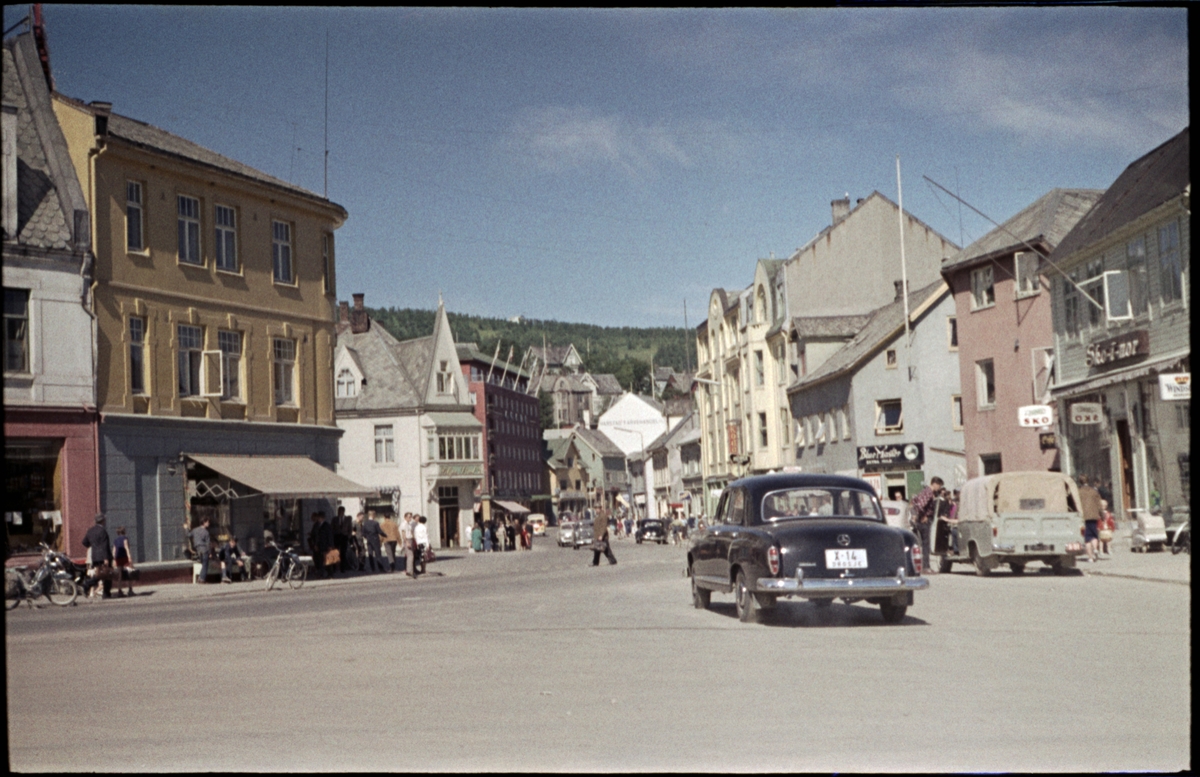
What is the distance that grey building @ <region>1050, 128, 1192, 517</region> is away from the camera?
3000 centimetres

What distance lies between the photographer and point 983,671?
11.2 m

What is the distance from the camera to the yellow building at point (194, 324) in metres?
34.8

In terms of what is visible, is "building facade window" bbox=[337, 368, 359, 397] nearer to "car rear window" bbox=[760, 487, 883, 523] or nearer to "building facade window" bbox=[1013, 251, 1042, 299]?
"building facade window" bbox=[1013, 251, 1042, 299]

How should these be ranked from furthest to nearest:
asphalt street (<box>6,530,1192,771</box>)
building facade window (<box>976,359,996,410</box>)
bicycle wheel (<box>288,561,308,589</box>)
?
building facade window (<box>976,359,996,410</box>), bicycle wheel (<box>288,561,308,589</box>), asphalt street (<box>6,530,1192,771</box>)

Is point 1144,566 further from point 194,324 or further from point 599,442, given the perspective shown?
point 599,442

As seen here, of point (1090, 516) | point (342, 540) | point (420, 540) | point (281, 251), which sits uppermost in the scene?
point (281, 251)

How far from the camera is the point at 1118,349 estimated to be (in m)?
33.4

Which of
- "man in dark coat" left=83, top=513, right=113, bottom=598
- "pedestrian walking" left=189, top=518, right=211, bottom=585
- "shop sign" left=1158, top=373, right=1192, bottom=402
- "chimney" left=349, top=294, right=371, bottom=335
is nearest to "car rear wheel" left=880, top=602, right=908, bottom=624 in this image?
"shop sign" left=1158, top=373, right=1192, bottom=402

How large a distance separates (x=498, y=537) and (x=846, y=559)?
200ft

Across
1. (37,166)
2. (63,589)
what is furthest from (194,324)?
(63,589)

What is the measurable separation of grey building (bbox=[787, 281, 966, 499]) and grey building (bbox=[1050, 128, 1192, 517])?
62.0 feet

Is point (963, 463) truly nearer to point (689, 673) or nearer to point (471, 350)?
point (689, 673)

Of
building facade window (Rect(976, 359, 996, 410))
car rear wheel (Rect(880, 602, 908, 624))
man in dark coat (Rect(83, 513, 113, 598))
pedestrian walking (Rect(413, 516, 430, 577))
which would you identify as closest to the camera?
car rear wheel (Rect(880, 602, 908, 624))

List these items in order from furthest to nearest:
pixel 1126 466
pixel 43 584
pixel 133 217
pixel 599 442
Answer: pixel 599 442 → pixel 133 217 → pixel 1126 466 → pixel 43 584
